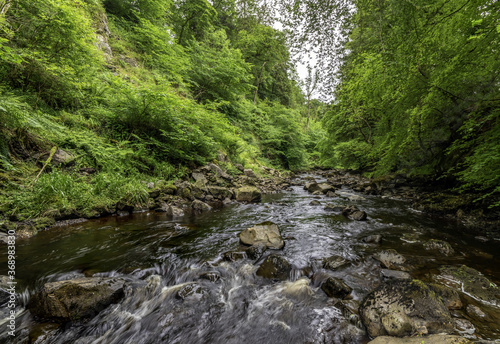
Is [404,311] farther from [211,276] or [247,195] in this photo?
[247,195]

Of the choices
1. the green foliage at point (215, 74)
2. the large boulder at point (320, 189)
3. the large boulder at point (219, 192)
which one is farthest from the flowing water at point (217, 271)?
the green foliage at point (215, 74)

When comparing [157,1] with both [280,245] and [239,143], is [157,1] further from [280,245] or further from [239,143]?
[280,245]

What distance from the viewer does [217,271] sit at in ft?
10.3

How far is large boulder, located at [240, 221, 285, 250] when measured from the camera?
154 inches

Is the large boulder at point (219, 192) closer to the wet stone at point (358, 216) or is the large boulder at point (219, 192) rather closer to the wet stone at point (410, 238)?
the wet stone at point (358, 216)

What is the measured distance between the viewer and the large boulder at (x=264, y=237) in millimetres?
3922

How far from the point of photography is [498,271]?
9.61ft

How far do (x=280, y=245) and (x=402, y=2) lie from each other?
191 inches

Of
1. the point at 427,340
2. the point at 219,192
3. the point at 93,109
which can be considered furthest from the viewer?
the point at 219,192

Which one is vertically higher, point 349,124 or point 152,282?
point 349,124

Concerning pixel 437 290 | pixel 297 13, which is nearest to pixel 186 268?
pixel 437 290

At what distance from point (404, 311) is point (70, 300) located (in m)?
3.64

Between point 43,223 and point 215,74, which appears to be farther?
point 215,74

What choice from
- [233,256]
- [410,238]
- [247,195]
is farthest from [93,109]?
[410,238]
